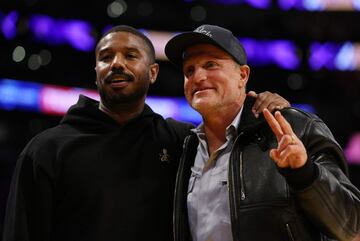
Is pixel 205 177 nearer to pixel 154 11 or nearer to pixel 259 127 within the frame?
pixel 259 127

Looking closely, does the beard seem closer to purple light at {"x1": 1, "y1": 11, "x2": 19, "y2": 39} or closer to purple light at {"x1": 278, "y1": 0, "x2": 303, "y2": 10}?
purple light at {"x1": 1, "y1": 11, "x2": 19, "y2": 39}

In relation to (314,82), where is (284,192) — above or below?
above

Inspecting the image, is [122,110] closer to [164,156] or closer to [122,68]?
[122,68]

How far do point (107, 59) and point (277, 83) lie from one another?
14.8 metres

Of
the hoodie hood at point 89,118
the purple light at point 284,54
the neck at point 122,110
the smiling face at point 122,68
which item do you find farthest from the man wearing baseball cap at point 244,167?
the purple light at point 284,54

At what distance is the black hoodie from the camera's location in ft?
12.1

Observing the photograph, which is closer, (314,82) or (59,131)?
(59,131)

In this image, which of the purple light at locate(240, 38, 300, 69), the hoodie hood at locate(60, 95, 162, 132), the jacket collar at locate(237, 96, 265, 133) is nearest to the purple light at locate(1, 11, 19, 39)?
the purple light at locate(240, 38, 300, 69)

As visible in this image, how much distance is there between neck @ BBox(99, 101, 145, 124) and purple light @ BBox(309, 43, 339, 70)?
14.5m

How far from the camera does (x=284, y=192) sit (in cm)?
321

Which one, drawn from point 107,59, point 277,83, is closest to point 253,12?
point 277,83

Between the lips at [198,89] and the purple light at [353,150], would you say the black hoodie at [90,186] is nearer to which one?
the lips at [198,89]

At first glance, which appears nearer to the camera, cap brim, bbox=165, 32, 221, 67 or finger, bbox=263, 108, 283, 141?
finger, bbox=263, 108, 283, 141

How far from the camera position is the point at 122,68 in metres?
4.05
